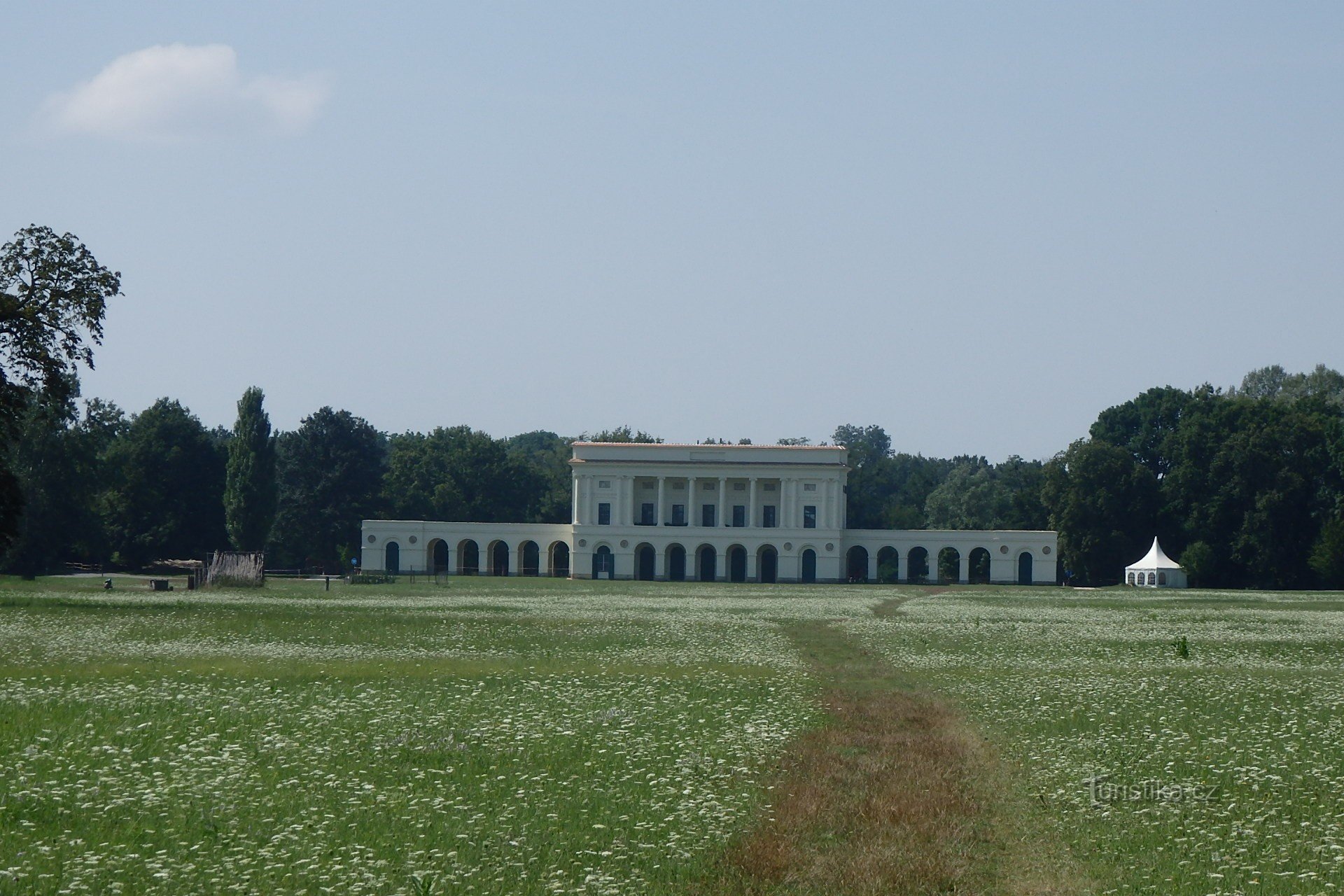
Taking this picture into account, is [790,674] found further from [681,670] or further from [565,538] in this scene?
[565,538]

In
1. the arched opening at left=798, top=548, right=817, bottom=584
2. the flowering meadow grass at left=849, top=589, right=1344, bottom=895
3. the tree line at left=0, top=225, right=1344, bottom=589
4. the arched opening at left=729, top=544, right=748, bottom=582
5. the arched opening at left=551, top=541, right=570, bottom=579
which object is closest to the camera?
the flowering meadow grass at left=849, top=589, right=1344, bottom=895

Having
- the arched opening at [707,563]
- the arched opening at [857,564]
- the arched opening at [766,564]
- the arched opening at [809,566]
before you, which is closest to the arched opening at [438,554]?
the arched opening at [707,563]

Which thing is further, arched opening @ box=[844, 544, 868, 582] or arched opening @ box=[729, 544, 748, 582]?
arched opening @ box=[844, 544, 868, 582]

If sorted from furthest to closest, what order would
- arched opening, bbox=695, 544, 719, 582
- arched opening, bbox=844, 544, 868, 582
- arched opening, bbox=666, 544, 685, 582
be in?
arched opening, bbox=844, 544, 868, 582
arched opening, bbox=666, 544, 685, 582
arched opening, bbox=695, 544, 719, 582

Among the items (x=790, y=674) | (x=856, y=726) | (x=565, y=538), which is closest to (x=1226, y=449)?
(x=565, y=538)

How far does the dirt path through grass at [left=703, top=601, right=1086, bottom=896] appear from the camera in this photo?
11258 millimetres

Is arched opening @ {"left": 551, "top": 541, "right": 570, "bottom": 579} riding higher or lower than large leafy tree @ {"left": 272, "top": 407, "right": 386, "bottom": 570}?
lower

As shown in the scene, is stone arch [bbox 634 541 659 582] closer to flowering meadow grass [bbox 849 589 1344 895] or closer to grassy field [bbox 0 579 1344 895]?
flowering meadow grass [bbox 849 589 1344 895]

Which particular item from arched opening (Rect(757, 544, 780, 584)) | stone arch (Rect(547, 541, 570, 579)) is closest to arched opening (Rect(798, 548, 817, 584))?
arched opening (Rect(757, 544, 780, 584))

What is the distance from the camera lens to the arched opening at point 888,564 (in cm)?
12569

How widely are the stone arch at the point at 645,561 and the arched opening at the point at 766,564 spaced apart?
887cm

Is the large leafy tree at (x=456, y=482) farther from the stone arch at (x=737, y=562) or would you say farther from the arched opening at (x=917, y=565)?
the arched opening at (x=917, y=565)

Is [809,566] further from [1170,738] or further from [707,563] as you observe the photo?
[1170,738]

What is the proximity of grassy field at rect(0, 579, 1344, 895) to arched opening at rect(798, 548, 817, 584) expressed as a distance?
86091 millimetres
